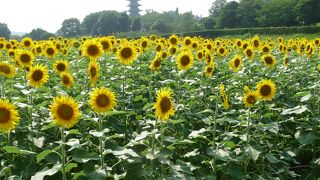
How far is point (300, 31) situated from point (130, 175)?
3808 centimetres

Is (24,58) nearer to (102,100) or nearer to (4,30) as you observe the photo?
(102,100)

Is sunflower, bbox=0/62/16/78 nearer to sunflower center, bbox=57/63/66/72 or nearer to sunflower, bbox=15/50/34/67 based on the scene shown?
sunflower, bbox=15/50/34/67

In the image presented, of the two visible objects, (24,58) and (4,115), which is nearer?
(4,115)

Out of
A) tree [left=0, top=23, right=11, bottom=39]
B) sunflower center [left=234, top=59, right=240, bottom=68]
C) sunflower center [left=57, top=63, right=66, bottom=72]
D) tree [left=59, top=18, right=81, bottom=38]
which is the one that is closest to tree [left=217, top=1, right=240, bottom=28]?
tree [left=59, top=18, right=81, bottom=38]

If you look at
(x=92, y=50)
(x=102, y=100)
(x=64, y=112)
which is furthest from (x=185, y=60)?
(x=64, y=112)

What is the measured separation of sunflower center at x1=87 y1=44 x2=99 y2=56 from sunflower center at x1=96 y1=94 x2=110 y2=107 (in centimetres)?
282

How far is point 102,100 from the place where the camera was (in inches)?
161

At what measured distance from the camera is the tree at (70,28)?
87.4m

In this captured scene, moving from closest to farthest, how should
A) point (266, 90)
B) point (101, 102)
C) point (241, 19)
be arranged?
point (101, 102), point (266, 90), point (241, 19)

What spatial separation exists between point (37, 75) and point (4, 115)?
1.54m

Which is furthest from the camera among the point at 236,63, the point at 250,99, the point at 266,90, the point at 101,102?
the point at 236,63

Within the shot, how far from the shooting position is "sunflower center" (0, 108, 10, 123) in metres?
3.83

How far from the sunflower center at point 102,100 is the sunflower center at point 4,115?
833 millimetres

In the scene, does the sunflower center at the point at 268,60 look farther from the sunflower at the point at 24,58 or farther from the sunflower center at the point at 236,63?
the sunflower at the point at 24,58
